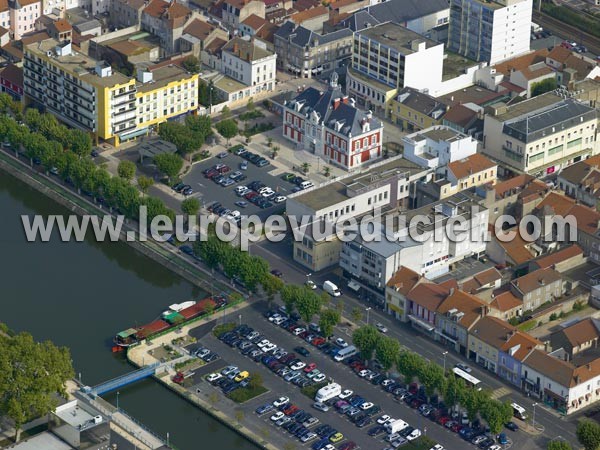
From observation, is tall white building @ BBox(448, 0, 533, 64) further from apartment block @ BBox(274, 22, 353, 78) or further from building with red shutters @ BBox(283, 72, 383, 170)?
building with red shutters @ BBox(283, 72, 383, 170)

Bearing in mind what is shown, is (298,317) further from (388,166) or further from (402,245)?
(388,166)

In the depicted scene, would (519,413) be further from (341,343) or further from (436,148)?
(436,148)

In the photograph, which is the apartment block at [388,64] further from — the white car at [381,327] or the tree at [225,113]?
the white car at [381,327]

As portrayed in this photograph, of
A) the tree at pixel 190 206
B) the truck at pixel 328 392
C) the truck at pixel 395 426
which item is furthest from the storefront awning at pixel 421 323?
the tree at pixel 190 206

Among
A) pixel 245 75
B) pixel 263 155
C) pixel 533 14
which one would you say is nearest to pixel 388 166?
pixel 263 155

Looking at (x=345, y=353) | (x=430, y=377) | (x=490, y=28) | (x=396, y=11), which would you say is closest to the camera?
Result: (x=430, y=377)

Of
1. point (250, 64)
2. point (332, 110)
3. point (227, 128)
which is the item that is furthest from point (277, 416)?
point (250, 64)
